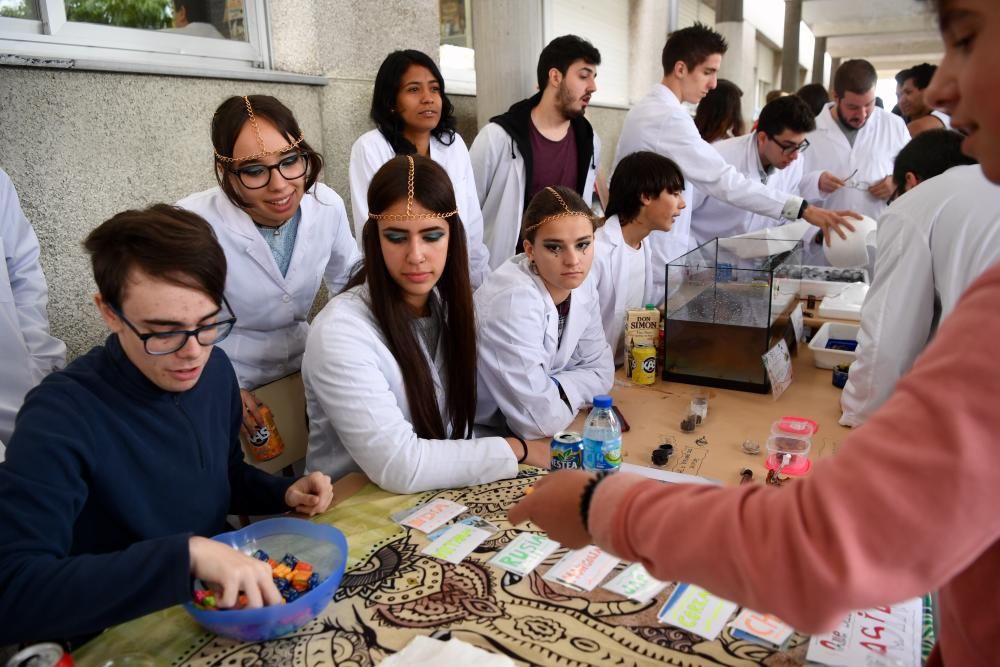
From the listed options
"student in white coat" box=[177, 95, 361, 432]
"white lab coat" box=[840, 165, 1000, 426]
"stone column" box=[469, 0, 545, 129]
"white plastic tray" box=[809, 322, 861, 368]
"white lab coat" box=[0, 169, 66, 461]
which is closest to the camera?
"white lab coat" box=[840, 165, 1000, 426]

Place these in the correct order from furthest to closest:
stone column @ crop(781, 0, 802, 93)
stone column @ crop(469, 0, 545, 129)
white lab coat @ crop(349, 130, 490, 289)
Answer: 1. stone column @ crop(781, 0, 802, 93)
2. stone column @ crop(469, 0, 545, 129)
3. white lab coat @ crop(349, 130, 490, 289)

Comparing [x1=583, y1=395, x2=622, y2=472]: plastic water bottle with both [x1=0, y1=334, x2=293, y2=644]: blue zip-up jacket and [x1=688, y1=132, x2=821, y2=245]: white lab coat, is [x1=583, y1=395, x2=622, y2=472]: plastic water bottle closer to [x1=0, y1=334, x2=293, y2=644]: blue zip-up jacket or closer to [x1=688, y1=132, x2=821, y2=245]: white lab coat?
[x1=0, y1=334, x2=293, y2=644]: blue zip-up jacket

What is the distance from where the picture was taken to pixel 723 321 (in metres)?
2.24

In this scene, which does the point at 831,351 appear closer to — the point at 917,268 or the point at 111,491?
the point at 917,268

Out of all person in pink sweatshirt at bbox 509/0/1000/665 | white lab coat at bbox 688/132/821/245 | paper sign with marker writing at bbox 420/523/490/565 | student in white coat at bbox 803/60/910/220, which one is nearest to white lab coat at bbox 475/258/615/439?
paper sign with marker writing at bbox 420/523/490/565

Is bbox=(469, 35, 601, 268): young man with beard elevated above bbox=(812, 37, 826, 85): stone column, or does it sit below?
below

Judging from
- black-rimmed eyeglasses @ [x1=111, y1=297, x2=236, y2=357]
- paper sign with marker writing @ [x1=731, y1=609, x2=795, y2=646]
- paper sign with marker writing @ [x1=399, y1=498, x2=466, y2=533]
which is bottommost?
paper sign with marker writing @ [x1=731, y1=609, x2=795, y2=646]

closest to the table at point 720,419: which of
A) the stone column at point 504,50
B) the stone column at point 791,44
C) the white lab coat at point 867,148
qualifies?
the stone column at point 504,50

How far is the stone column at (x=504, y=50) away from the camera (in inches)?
169

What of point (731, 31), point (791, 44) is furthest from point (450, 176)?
point (791, 44)

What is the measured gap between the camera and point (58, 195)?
237 centimetres

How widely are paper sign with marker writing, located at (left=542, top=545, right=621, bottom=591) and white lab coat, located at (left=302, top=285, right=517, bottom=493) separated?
1.26 ft

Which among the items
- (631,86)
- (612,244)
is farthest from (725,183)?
(631,86)

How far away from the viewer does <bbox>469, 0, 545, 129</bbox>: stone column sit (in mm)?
4301
